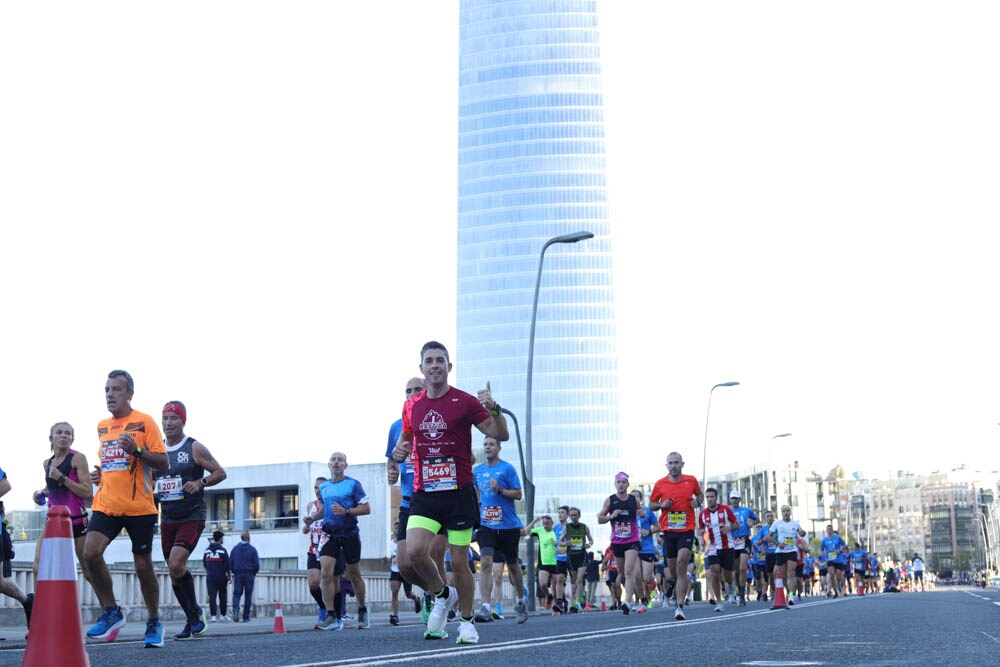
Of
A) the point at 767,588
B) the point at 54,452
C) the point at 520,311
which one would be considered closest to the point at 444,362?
the point at 54,452

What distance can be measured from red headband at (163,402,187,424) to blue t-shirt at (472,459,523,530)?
4.53 metres

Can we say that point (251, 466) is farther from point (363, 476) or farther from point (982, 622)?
point (982, 622)

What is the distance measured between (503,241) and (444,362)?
176 meters

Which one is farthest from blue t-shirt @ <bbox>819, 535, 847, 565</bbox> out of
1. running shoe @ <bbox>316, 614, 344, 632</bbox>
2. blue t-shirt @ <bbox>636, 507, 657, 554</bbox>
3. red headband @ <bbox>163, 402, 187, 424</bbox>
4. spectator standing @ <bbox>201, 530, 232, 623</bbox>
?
red headband @ <bbox>163, 402, 187, 424</bbox>

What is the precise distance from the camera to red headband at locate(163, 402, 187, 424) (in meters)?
→ 11.7

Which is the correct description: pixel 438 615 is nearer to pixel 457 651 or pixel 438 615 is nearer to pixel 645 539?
pixel 457 651

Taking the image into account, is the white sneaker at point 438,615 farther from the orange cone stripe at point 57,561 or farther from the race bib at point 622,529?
the race bib at point 622,529

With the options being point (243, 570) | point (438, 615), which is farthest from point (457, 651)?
point (243, 570)

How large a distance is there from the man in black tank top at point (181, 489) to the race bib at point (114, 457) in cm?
75

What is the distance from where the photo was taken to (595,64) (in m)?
188

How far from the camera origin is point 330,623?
15445mm

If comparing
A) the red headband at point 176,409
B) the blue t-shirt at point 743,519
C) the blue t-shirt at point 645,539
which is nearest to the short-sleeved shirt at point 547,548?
the blue t-shirt at point 645,539

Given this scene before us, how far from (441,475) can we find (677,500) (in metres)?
8.94

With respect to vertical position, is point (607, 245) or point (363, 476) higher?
point (607, 245)
